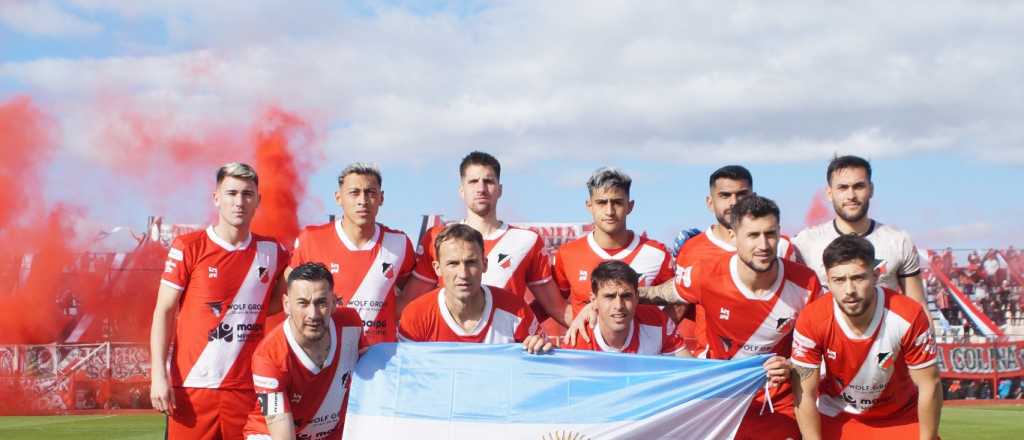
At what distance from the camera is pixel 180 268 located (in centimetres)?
547

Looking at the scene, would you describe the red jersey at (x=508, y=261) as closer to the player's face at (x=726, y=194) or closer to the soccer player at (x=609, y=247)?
the soccer player at (x=609, y=247)

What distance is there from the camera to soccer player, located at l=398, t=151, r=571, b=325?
6.07 meters

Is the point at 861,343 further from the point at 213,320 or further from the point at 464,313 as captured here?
the point at 213,320

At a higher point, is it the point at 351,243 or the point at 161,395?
the point at 351,243

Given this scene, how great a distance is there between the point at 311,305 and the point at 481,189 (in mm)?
1765

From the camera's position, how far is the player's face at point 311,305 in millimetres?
4633

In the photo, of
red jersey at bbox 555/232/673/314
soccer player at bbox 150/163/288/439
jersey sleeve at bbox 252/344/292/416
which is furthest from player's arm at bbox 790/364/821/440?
soccer player at bbox 150/163/288/439

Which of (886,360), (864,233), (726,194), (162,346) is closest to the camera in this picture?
(886,360)

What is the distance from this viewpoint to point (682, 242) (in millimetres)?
6539

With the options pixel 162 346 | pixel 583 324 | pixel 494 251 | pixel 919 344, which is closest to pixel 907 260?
pixel 919 344

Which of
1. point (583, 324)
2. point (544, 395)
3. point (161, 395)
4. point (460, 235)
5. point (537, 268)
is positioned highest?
point (460, 235)

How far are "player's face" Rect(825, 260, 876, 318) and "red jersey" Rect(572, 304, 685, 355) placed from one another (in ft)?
3.52

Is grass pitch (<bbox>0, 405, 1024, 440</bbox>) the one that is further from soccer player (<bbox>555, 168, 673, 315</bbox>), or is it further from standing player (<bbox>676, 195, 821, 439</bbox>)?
standing player (<bbox>676, 195, 821, 439</bbox>)

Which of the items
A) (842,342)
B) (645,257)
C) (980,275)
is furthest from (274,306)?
(980,275)
